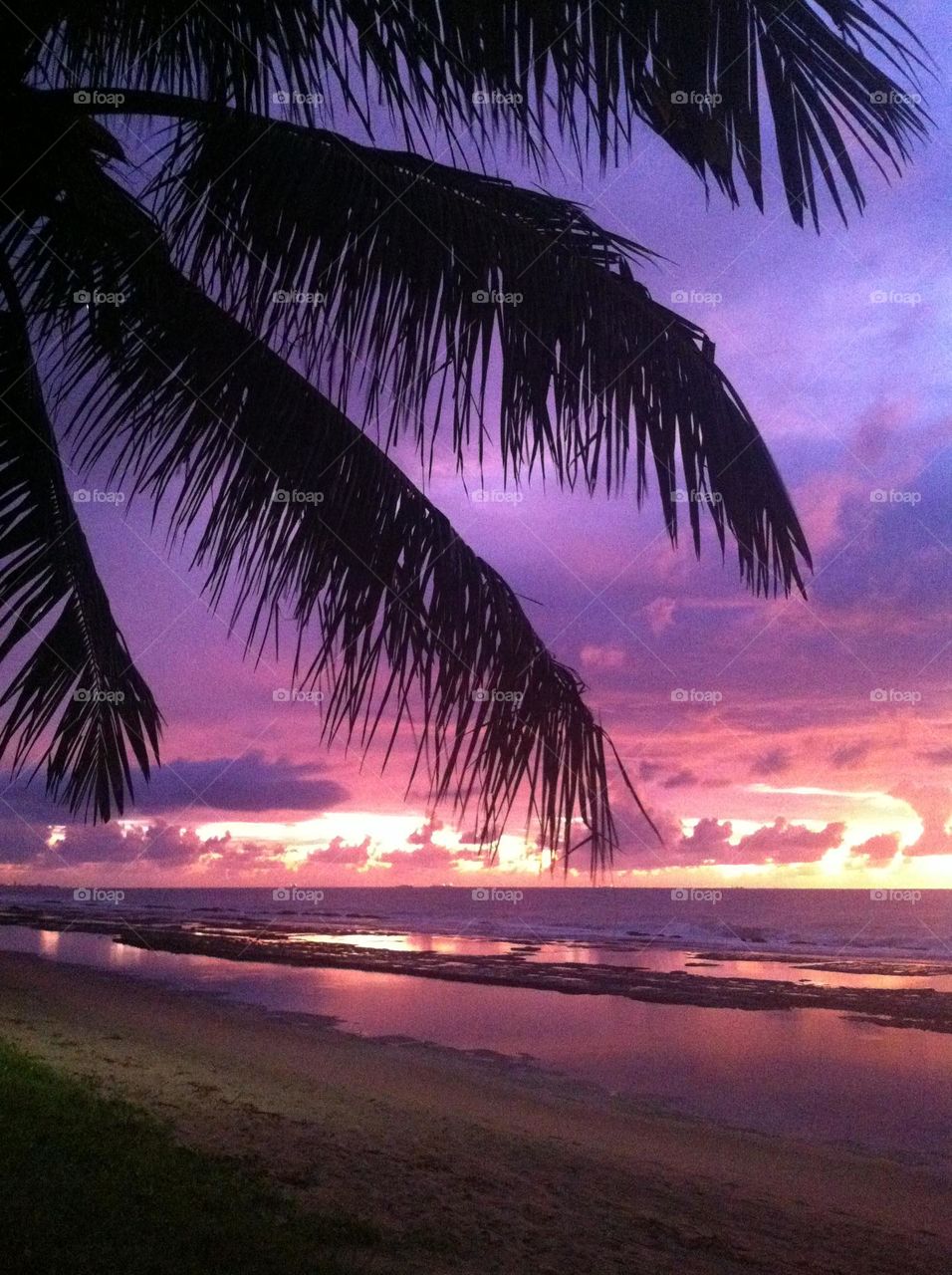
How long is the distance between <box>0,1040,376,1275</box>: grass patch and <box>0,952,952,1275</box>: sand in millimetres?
387

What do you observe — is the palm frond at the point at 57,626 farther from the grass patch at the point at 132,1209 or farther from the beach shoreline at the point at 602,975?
the beach shoreline at the point at 602,975

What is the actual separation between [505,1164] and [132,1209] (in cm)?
323

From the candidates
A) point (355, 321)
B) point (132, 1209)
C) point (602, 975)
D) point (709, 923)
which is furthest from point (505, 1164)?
point (709, 923)

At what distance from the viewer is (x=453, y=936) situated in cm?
3766

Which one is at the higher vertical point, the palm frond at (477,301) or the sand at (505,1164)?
the palm frond at (477,301)

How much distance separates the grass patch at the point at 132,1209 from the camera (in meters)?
3.47

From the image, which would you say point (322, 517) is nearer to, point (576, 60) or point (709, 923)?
point (576, 60)

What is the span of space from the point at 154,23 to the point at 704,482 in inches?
84.3

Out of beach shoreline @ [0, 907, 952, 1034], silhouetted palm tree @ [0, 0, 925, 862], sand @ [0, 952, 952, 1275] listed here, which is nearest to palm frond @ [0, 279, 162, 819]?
silhouetted palm tree @ [0, 0, 925, 862]

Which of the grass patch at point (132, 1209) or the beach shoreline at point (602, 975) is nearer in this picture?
the grass patch at point (132, 1209)

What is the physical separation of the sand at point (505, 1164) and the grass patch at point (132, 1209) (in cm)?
39

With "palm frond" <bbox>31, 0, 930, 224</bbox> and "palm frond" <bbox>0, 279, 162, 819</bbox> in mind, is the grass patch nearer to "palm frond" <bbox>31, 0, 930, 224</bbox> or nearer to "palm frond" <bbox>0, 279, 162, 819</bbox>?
"palm frond" <bbox>0, 279, 162, 819</bbox>

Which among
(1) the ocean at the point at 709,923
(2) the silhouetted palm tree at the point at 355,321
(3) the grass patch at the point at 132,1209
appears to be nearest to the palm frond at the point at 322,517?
(2) the silhouetted palm tree at the point at 355,321

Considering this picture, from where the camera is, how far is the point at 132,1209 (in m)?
4.04
